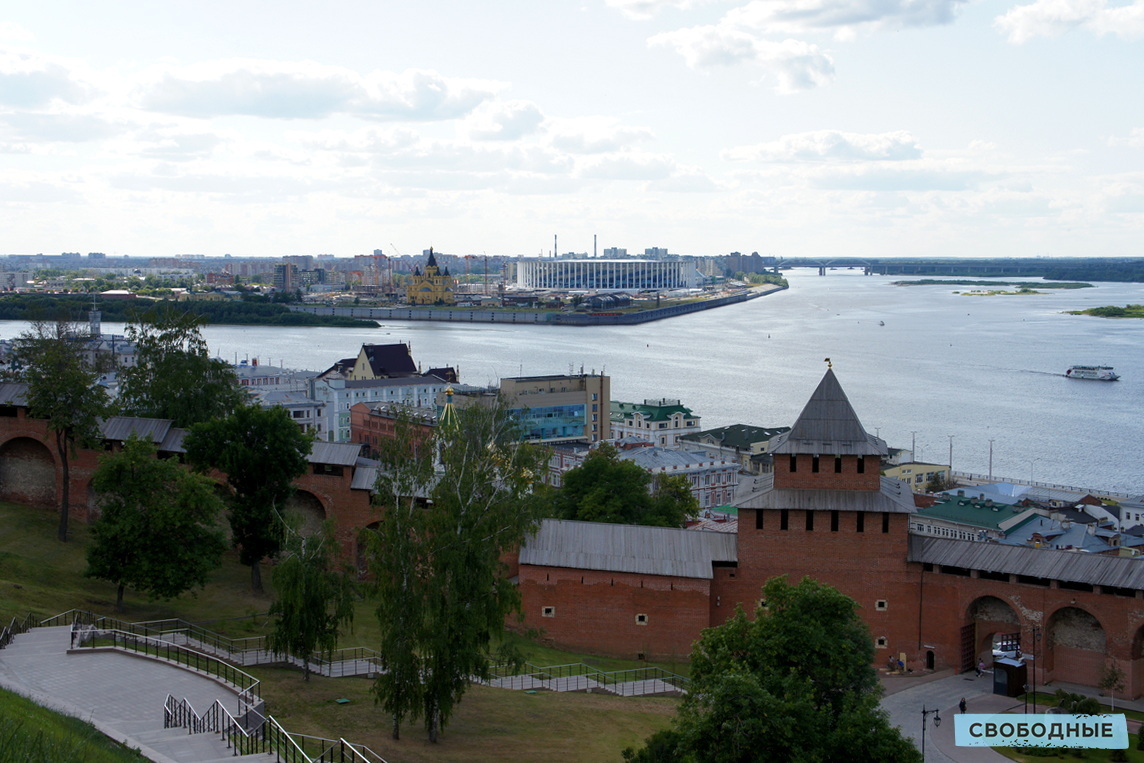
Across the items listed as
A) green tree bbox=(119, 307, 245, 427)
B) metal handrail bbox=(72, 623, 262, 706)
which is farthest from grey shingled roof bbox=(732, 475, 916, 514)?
green tree bbox=(119, 307, 245, 427)

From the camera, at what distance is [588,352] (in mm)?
122438

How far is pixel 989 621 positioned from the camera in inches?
915

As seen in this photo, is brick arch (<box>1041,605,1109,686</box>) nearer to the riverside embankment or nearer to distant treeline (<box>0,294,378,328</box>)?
distant treeline (<box>0,294,378,328</box>)

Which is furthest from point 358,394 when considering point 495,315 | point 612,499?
point 495,315

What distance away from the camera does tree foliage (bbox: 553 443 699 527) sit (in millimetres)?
31781

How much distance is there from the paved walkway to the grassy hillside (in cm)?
115

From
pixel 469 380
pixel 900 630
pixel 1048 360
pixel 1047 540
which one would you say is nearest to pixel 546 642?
pixel 900 630

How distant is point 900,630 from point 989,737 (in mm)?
5311

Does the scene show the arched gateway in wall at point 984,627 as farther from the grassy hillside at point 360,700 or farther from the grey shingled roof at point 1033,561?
the grassy hillside at point 360,700

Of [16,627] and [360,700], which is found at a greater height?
[16,627]

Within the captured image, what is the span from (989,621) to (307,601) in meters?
13.4

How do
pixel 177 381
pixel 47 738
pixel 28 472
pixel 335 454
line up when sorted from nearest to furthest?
pixel 47 738
pixel 335 454
pixel 28 472
pixel 177 381

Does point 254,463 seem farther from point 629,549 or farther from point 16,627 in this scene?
point 629,549

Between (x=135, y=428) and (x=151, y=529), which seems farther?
(x=135, y=428)
